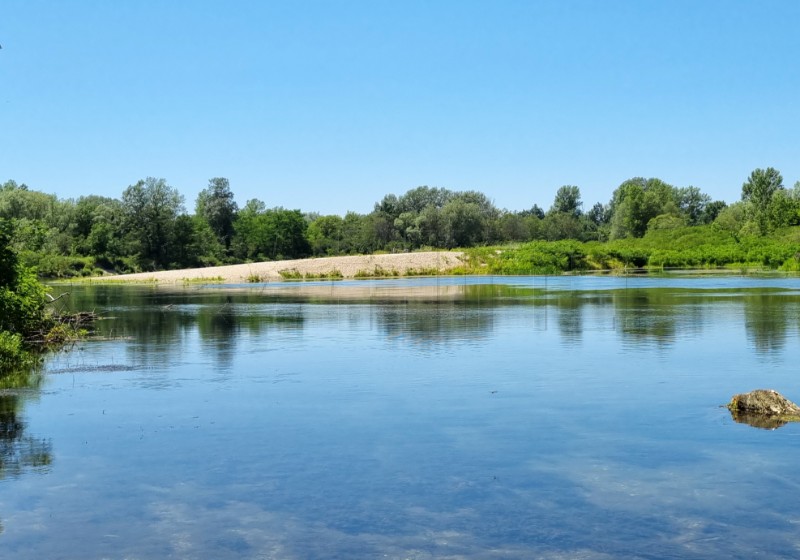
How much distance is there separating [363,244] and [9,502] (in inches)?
5396

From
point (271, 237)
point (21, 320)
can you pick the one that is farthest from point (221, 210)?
point (21, 320)

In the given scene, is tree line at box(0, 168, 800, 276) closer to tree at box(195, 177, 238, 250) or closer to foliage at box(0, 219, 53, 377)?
tree at box(195, 177, 238, 250)

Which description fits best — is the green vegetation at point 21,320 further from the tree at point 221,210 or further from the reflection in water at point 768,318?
the tree at point 221,210

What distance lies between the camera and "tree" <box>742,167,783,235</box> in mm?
114000

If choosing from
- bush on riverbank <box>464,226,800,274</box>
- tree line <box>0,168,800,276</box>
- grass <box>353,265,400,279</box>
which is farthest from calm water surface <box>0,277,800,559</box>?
tree line <box>0,168,800,276</box>

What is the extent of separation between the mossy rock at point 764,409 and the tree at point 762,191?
345 ft

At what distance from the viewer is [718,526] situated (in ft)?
29.4

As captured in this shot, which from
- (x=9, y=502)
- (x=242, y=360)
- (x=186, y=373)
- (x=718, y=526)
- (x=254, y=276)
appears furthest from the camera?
(x=254, y=276)

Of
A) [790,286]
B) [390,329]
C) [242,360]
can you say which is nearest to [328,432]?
[242,360]

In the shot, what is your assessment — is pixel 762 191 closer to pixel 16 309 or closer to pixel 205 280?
pixel 205 280

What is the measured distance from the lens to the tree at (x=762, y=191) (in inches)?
4488

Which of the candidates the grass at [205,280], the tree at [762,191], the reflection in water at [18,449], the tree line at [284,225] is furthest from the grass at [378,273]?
the reflection in water at [18,449]

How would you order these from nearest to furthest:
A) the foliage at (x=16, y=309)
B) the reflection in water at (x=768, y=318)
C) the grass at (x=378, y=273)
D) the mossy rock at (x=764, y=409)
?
1. the mossy rock at (x=764, y=409)
2. the foliage at (x=16, y=309)
3. the reflection in water at (x=768, y=318)
4. the grass at (x=378, y=273)

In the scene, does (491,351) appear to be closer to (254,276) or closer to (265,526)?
(265,526)
